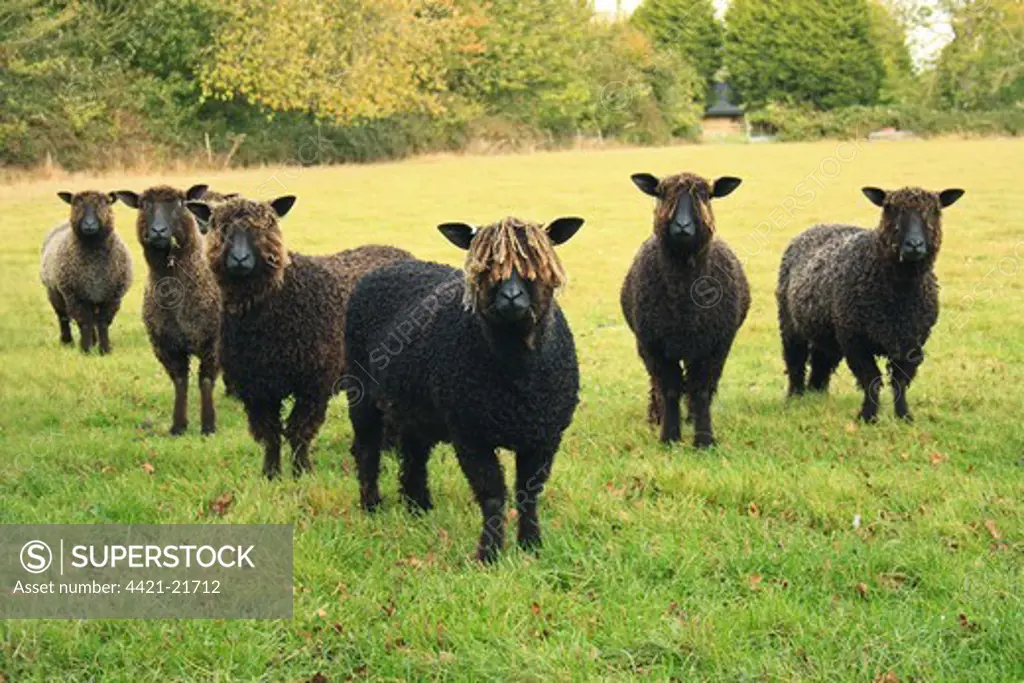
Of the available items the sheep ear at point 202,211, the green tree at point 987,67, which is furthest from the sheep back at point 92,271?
the green tree at point 987,67

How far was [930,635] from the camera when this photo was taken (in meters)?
4.27

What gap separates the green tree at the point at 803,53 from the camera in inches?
2357

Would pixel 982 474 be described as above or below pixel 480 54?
below

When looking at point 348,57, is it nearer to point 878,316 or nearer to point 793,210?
point 793,210

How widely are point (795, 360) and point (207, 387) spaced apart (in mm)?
5540

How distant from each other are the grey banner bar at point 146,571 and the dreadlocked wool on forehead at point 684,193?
384 centimetres

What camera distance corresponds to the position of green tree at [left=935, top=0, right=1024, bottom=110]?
194 ft

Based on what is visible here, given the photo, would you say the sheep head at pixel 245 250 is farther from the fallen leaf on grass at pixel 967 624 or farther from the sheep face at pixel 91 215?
the sheep face at pixel 91 215

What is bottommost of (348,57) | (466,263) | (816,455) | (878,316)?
(816,455)

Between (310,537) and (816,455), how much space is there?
3827mm

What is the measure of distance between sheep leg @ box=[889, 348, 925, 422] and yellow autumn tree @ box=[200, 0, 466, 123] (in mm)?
22938

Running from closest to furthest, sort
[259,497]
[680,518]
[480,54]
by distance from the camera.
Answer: [680,518], [259,497], [480,54]

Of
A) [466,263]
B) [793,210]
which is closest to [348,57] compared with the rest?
[793,210]

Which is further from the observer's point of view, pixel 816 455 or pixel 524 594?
pixel 816 455
